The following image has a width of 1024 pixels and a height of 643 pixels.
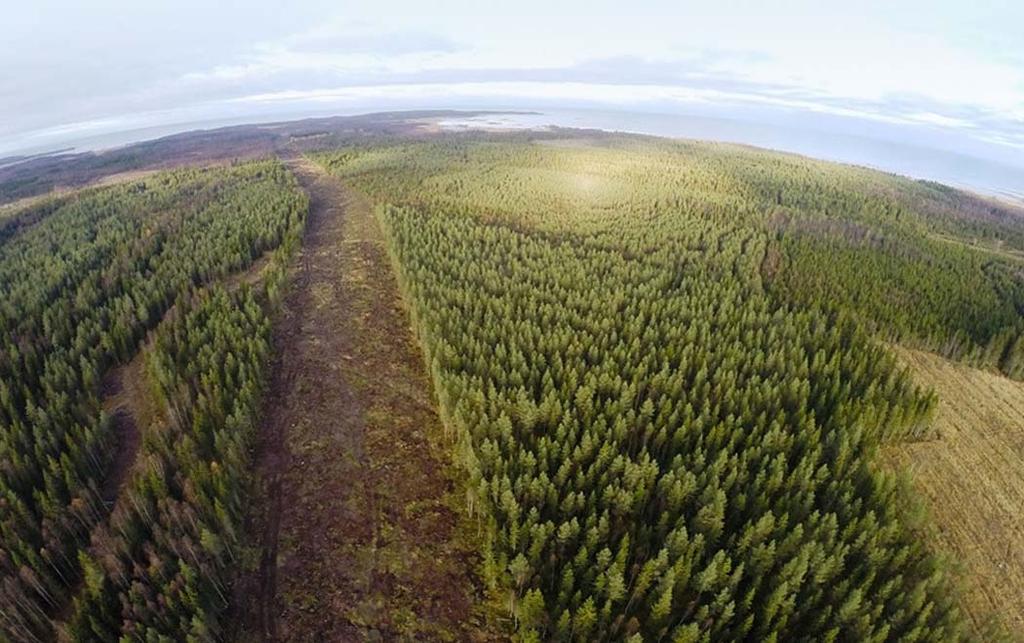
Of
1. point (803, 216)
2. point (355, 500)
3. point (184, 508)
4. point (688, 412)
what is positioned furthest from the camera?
point (803, 216)

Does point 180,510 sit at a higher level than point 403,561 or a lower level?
higher

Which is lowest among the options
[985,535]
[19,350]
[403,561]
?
[985,535]

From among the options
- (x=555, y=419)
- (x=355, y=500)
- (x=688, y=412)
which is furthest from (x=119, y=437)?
(x=688, y=412)

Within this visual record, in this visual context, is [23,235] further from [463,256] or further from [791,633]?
[791,633]

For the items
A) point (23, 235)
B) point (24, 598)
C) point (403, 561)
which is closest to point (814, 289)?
point (403, 561)

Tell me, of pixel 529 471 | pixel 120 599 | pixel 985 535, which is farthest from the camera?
pixel 985 535

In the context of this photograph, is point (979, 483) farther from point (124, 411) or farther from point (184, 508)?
point (124, 411)

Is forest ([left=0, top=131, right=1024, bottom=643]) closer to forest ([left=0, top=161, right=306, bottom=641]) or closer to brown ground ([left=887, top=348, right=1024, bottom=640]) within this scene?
forest ([left=0, top=161, right=306, bottom=641])

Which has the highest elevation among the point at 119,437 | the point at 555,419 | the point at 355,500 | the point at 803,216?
the point at 803,216
